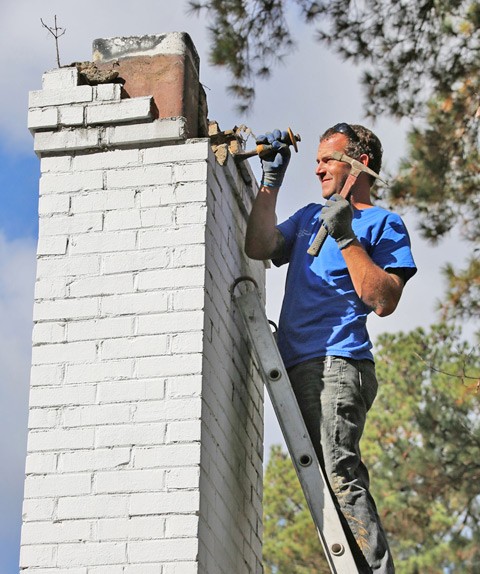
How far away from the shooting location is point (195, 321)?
456 centimetres

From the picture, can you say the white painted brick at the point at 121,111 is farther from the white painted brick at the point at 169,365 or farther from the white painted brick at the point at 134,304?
the white painted brick at the point at 169,365

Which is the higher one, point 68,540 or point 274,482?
point 274,482

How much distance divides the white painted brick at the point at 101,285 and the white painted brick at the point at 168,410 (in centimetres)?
46

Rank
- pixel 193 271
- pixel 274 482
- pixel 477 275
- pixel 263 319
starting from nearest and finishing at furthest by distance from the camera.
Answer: pixel 193 271 → pixel 263 319 → pixel 477 275 → pixel 274 482

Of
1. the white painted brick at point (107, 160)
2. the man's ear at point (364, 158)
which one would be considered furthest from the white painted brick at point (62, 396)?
the man's ear at point (364, 158)

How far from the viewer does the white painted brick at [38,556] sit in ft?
14.2

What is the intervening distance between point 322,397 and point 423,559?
13259 mm

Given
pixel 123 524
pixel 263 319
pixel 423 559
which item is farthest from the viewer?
pixel 423 559

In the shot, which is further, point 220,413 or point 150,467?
point 220,413

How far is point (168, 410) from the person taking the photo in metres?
4.45

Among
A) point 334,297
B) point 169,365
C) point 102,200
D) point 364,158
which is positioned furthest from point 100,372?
point 364,158

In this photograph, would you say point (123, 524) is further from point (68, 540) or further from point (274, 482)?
point (274, 482)

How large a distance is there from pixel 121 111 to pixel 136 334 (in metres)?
0.92

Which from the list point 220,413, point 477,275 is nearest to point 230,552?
point 220,413
